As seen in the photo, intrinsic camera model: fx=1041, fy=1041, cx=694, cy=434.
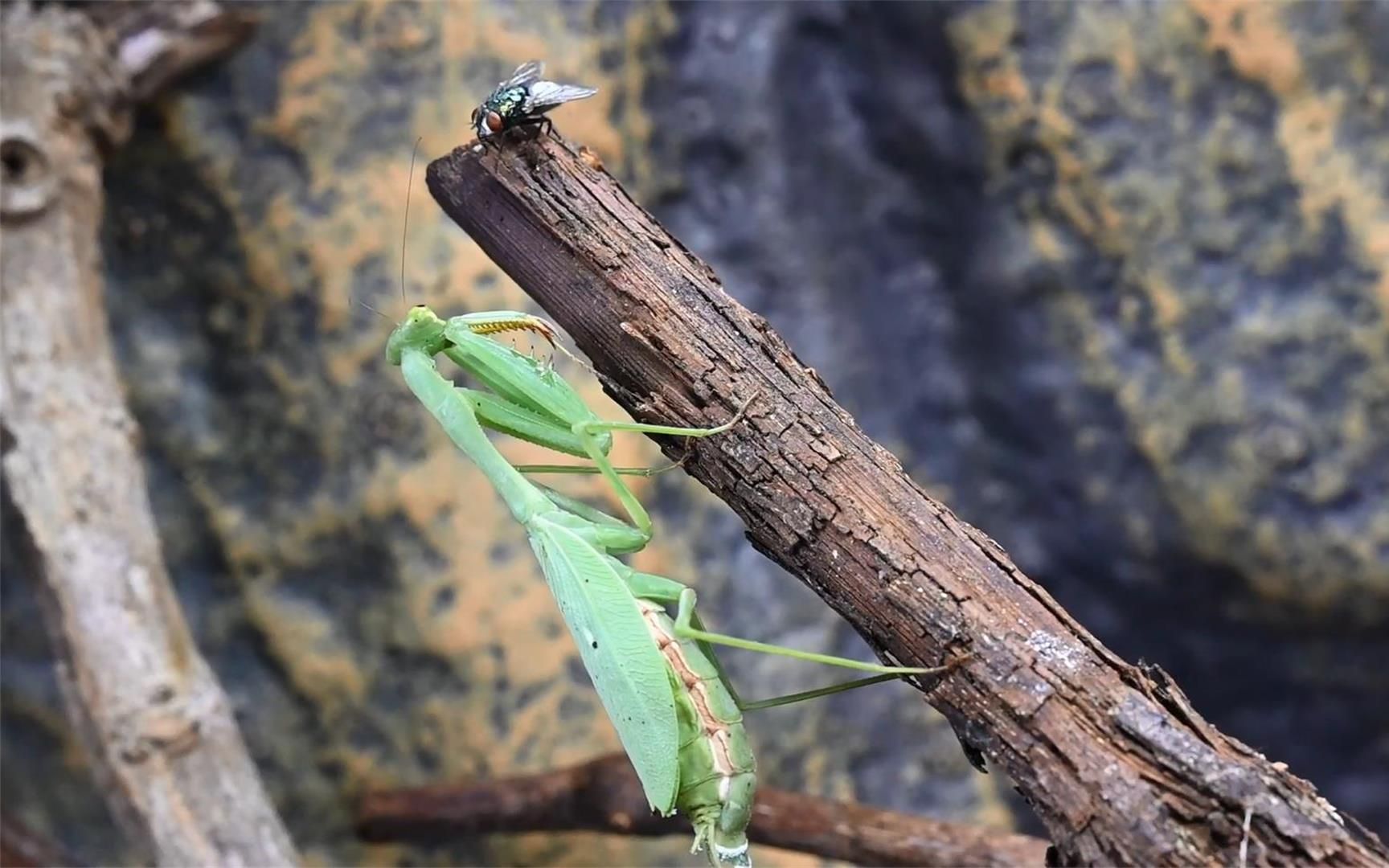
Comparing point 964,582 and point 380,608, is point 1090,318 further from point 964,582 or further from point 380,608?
point 380,608

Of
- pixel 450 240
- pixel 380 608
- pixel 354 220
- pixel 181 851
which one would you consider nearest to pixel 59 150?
pixel 354 220

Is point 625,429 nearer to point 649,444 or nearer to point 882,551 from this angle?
point 882,551

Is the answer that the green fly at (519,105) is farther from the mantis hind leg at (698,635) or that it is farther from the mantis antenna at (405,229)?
the mantis antenna at (405,229)

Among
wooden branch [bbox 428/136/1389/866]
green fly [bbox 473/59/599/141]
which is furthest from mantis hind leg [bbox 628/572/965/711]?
green fly [bbox 473/59/599/141]

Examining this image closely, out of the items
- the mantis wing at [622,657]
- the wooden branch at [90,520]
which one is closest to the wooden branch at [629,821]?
the wooden branch at [90,520]

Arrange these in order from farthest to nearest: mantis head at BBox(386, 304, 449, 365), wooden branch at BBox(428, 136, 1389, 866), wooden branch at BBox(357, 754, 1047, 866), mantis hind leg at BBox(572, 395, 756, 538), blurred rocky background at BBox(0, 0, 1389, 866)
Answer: blurred rocky background at BBox(0, 0, 1389, 866) < wooden branch at BBox(357, 754, 1047, 866) < mantis head at BBox(386, 304, 449, 365) < mantis hind leg at BBox(572, 395, 756, 538) < wooden branch at BBox(428, 136, 1389, 866)

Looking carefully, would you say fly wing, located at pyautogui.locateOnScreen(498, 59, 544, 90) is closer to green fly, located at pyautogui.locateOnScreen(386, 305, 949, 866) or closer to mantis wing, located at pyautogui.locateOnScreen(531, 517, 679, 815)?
green fly, located at pyautogui.locateOnScreen(386, 305, 949, 866)

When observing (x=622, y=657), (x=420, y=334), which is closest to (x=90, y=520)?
(x=420, y=334)
